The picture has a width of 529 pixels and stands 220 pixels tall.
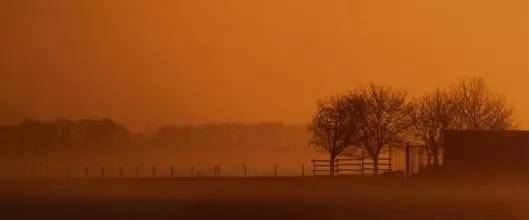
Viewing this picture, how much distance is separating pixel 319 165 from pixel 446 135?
18247 mm

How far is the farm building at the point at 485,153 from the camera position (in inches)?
2633

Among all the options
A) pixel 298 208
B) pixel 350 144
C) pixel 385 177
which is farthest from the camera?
pixel 350 144

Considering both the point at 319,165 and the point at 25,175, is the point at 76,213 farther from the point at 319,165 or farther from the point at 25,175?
the point at 25,175

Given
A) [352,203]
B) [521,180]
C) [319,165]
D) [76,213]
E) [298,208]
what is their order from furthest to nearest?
[319,165] < [521,180] < [352,203] < [298,208] < [76,213]

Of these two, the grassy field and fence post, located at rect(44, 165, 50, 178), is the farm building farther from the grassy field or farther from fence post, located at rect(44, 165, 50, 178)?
fence post, located at rect(44, 165, 50, 178)

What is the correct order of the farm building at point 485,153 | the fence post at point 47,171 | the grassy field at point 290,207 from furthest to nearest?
the fence post at point 47,171, the farm building at point 485,153, the grassy field at point 290,207

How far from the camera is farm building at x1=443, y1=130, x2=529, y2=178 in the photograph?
219 ft

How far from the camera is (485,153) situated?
220ft

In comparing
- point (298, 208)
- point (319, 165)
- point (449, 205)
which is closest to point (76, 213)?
point (298, 208)

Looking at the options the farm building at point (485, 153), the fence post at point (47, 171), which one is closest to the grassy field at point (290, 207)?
the farm building at point (485, 153)

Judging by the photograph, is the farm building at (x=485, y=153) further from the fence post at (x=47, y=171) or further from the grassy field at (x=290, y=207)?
the fence post at (x=47, y=171)

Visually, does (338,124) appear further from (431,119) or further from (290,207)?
(290,207)

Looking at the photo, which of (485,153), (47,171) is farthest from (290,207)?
(47,171)

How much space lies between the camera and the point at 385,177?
7331cm
